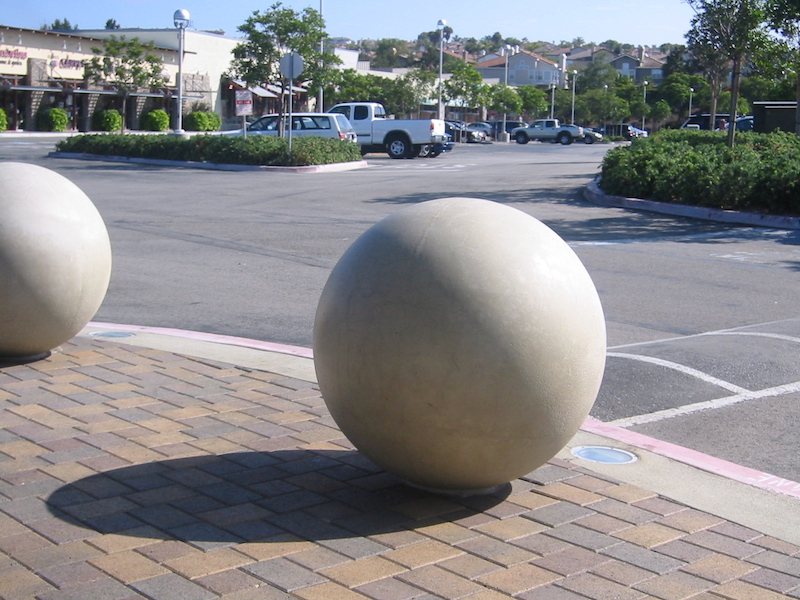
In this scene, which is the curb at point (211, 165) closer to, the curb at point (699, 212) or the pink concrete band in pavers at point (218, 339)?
the curb at point (699, 212)

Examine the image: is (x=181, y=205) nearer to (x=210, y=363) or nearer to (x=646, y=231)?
(x=646, y=231)

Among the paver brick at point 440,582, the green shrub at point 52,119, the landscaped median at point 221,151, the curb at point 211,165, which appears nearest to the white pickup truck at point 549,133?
the green shrub at point 52,119

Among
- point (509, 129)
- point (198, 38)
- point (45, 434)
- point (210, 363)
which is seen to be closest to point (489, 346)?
point (45, 434)

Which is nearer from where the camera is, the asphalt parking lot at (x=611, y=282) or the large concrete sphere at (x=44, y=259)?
the asphalt parking lot at (x=611, y=282)

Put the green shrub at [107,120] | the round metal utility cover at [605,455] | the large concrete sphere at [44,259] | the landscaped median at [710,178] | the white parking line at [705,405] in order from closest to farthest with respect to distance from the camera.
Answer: the round metal utility cover at [605,455] → the white parking line at [705,405] → the large concrete sphere at [44,259] → the landscaped median at [710,178] → the green shrub at [107,120]

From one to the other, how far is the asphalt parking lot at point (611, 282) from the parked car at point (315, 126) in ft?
36.7

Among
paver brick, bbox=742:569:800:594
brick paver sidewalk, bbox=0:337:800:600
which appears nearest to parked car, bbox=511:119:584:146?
brick paver sidewalk, bbox=0:337:800:600

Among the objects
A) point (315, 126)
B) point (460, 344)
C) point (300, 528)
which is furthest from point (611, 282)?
point (315, 126)

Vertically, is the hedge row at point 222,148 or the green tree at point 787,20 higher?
the green tree at point 787,20

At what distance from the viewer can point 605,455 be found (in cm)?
562

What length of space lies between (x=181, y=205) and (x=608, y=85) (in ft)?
330

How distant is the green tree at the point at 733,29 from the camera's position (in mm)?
24594

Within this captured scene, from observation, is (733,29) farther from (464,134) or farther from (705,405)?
(464,134)

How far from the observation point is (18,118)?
54750 millimetres
